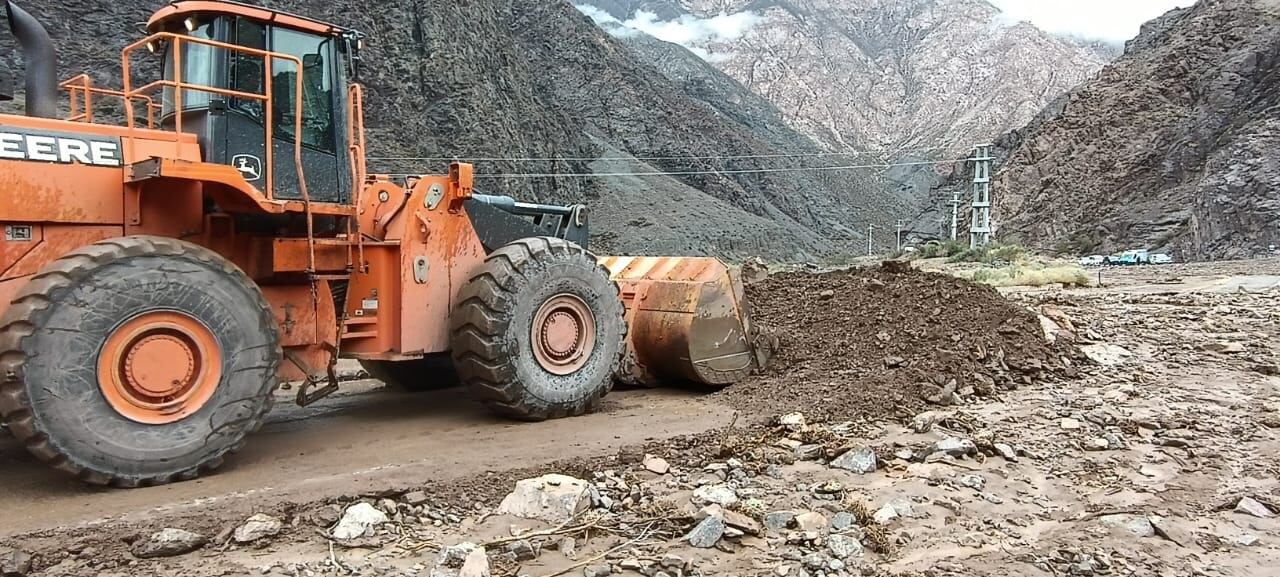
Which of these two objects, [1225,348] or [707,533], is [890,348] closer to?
[1225,348]

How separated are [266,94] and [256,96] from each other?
0.09 meters

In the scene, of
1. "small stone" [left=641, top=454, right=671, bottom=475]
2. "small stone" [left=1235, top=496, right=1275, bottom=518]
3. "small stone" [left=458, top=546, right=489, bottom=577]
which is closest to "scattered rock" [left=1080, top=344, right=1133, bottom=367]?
"small stone" [left=1235, top=496, right=1275, bottom=518]

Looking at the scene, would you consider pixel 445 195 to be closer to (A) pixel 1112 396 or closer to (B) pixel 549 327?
(B) pixel 549 327

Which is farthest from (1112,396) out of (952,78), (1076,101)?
(952,78)

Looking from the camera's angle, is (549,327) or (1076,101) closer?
(549,327)

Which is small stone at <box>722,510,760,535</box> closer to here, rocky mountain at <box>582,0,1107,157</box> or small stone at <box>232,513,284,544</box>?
small stone at <box>232,513,284,544</box>

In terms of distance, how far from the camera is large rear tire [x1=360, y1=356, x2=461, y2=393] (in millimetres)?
7543

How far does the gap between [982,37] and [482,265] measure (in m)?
148

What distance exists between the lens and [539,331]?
6.16 meters

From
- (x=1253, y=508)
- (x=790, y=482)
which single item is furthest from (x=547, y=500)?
(x=1253, y=508)

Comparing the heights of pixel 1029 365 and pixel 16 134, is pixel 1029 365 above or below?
below

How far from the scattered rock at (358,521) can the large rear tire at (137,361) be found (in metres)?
1.08

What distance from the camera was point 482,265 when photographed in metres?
6.13

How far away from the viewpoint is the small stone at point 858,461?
4.95 metres
